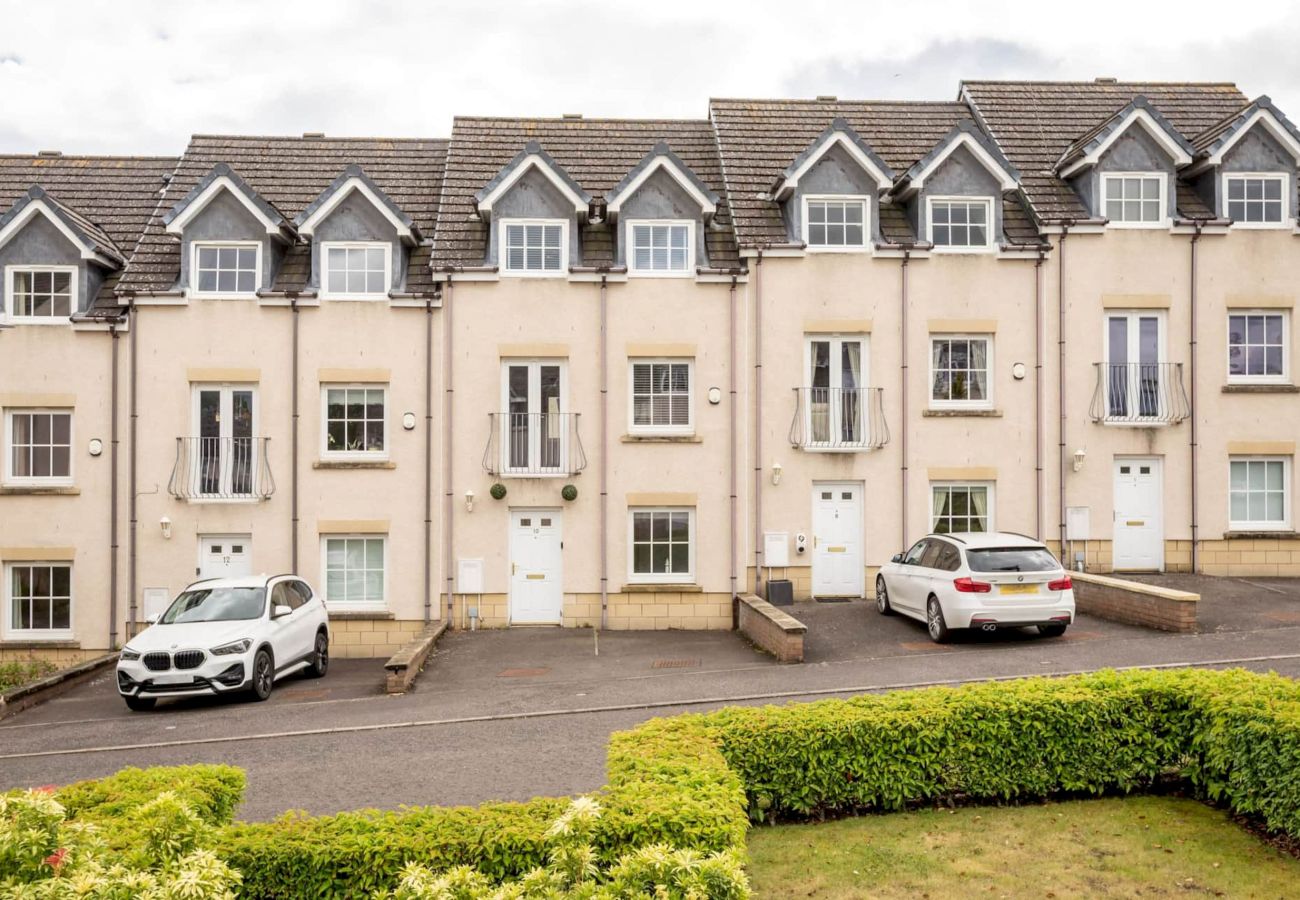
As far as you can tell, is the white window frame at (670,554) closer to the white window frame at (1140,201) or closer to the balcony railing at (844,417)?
the balcony railing at (844,417)

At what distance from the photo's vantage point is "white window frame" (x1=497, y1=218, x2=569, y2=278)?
67.9ft

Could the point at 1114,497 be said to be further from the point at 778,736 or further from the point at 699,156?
the point at 778,736

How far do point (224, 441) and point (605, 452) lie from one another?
7.79 meters

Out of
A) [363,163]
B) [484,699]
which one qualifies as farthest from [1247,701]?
[363,163]

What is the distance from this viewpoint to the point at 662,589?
20.5 meters

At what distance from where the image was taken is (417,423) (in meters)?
20.5

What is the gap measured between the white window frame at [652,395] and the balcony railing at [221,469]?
24.5ft

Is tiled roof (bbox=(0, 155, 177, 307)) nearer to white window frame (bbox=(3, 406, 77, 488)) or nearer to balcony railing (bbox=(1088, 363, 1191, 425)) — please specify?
white window frame (bbox=(3, 406, 77, 488))

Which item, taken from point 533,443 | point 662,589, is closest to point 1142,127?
point 662,589

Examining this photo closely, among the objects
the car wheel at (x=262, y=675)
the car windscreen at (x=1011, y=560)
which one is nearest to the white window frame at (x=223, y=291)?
the car wheel at (x=262, y=675)

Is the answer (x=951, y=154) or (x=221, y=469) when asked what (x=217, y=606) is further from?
(x=951, y=154)

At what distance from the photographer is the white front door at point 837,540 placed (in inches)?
819

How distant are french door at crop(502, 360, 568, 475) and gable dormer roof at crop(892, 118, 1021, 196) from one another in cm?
843

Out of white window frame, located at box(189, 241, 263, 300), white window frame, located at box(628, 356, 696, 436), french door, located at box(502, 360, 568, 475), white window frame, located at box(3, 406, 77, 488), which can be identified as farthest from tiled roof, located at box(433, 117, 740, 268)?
white window frame, located at box(3, 406, 77, 488)
